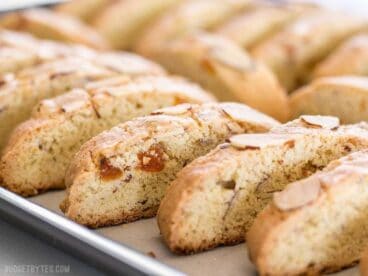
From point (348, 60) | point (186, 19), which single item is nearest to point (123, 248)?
point (348, 60)


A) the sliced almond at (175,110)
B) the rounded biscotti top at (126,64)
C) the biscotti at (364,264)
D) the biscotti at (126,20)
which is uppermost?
the sliced almond at (175,110)

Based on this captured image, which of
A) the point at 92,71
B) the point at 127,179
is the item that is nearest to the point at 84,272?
the point at 127,179

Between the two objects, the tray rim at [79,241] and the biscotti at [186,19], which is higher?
the tray rim at [79,241]

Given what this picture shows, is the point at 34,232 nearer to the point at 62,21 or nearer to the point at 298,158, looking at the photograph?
the point at 298,158

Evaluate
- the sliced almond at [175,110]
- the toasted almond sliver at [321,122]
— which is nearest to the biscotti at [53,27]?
the sliced almond at [175,110]

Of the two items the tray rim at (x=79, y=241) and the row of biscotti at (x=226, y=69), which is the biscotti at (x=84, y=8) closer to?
the row of biscotti at (x=226, y=69)

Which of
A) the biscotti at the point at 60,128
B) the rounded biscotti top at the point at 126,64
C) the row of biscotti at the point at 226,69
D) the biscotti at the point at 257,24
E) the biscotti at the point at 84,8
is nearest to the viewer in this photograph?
the biscotti at the point at 60,128
